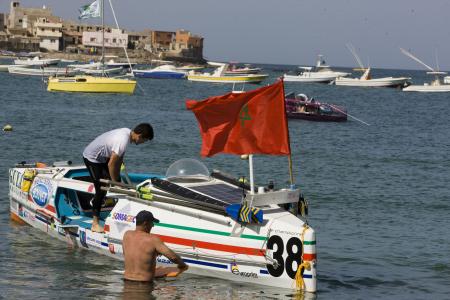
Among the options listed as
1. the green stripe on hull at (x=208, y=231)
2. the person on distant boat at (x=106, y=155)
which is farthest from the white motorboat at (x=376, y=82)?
the green stripe on hull at (x=208, y=231)

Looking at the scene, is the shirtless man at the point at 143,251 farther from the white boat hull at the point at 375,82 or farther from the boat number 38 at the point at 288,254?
the white boat hull at the point at 375,82

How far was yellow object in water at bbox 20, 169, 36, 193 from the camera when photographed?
1572cm

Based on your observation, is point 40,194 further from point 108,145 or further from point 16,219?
point 108,145

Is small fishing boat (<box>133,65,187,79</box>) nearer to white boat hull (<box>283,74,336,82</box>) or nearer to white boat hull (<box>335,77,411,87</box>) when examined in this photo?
white boat hull (<box>283,74,336,82</box>)

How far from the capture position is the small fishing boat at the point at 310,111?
47469 mm

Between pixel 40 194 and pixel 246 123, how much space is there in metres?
4.91

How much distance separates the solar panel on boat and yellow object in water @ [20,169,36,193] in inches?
161

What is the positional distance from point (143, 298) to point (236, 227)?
165 cm

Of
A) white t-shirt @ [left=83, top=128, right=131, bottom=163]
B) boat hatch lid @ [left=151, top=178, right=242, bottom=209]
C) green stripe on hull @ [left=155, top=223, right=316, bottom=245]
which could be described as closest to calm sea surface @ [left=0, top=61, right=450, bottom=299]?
green stripe on hull @ [left=155, top=223, right=316, bottom=245]

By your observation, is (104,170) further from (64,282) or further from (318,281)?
(318,281)

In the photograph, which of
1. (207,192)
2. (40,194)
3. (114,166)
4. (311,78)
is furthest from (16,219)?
(311,78)

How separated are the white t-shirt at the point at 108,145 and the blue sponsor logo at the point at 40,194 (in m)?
1.77

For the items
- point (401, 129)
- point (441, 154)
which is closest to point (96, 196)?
point (441, 154)

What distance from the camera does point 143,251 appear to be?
1118 cm
